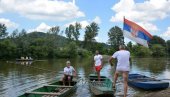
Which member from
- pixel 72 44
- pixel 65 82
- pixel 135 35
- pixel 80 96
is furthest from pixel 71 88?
pixel 72 44

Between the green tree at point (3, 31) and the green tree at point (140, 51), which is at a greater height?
the green tree at point (3, 31)

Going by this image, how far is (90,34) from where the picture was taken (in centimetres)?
13725

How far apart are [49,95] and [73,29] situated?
127 meters

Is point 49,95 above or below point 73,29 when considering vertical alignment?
below

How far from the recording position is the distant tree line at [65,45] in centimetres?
9500

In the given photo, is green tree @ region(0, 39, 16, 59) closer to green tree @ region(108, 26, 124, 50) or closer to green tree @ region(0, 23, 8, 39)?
green tree @ region(0, 23, 8, 39)

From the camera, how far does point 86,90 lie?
900 inches

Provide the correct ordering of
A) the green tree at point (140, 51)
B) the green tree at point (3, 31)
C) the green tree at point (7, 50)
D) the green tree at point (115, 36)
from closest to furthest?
the green tree at point (7, 50) < the green tree at point (3, 31) < the green tree at point (140, 51) < the green tree at point (115, 36)

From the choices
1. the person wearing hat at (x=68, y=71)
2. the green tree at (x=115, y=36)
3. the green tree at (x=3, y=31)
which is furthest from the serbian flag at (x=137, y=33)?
the green tree at (x=115, y=36)

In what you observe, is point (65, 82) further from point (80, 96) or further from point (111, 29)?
point (111, 29)

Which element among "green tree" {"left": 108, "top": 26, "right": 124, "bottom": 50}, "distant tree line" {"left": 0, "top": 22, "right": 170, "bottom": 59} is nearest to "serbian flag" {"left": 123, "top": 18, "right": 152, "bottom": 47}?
"distant tree line" {"left": 0, "top": 22, "right": 170, "bottom": 59}

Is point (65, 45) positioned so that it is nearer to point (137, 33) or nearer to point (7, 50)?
point (7, 50)

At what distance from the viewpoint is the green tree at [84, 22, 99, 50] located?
451 ft

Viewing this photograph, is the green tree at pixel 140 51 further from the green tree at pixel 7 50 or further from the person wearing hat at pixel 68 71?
the person wearing hat at pixel 68 71
